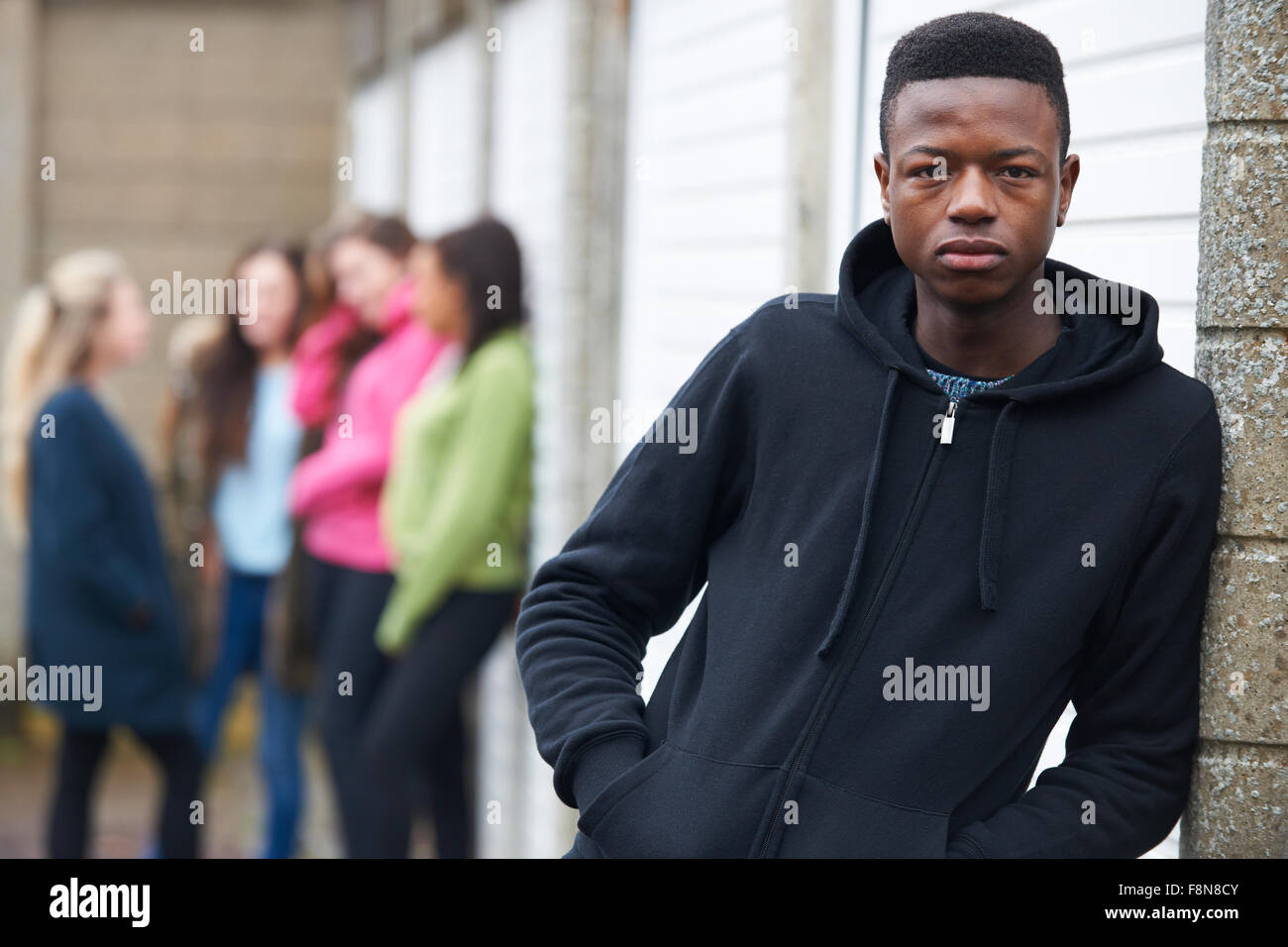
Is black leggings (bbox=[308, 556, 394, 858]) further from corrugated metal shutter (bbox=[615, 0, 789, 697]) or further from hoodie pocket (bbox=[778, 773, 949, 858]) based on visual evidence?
hoodie pocket (bbox=[778, 773, 949, 858])

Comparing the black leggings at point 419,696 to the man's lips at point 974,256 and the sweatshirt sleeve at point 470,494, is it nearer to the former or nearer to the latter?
the sweatshirt sleeve at point 470,494

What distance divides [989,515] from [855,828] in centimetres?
43

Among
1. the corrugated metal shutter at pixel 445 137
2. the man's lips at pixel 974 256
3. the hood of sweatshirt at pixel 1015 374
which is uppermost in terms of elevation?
the corrugated metal shutter at pixel 445 137

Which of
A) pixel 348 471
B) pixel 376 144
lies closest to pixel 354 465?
pixel 348 471

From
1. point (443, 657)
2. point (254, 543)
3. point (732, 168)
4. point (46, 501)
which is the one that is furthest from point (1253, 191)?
point (254, 543)

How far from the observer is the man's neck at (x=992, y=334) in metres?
2.16

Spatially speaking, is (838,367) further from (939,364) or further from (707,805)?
(707,805)

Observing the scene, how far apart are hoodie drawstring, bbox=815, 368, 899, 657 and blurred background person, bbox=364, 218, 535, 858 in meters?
3.63

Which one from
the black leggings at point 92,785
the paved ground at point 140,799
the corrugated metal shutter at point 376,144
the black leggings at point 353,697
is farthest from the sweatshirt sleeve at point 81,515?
the corrugated metal shutter at point 376,144

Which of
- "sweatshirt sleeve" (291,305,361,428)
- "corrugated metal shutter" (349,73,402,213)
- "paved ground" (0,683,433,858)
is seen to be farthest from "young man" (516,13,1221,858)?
"corrugated metal shutter" (349,73,402,213)

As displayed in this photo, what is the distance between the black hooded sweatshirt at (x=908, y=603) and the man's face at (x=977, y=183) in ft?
0.45

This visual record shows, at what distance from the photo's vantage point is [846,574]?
2.11 metres

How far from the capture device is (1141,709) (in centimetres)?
218
